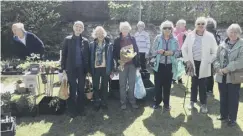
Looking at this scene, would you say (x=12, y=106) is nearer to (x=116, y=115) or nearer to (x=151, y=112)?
(x=116, y=115)

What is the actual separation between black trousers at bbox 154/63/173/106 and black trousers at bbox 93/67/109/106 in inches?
40.2

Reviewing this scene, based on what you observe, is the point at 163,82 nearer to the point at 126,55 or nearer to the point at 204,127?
the point at 126,55

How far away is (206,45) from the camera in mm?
5918

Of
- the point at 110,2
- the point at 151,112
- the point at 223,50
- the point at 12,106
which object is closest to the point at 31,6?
the point at 110,2

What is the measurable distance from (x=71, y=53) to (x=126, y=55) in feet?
3.44

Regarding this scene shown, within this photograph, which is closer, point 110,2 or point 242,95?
point 242,95

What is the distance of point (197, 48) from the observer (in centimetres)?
600

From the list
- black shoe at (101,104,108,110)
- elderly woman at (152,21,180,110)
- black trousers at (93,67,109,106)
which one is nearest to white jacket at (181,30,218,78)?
elderly woman at (152,21,180,110)

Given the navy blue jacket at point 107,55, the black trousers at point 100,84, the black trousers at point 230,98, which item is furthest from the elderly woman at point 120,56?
the black trousers at point 230,98

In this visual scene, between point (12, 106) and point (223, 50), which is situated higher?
point (223, 50)

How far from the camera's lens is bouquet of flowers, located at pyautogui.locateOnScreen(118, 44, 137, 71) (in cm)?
608

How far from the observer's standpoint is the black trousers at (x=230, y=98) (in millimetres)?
5457

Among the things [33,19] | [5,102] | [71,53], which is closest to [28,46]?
[5,102]

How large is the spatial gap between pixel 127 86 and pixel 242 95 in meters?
2.77
